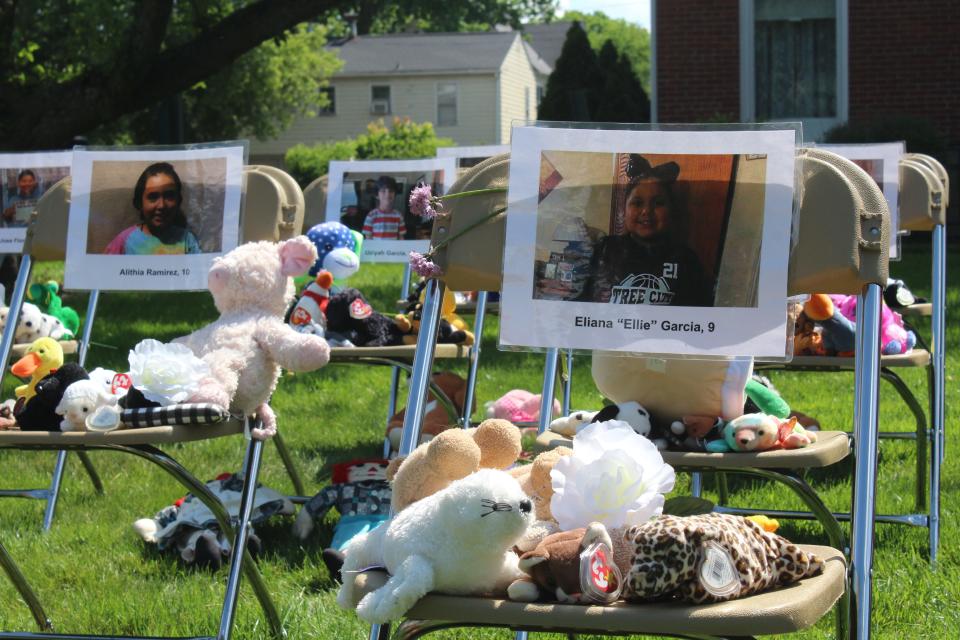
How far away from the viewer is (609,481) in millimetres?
1973

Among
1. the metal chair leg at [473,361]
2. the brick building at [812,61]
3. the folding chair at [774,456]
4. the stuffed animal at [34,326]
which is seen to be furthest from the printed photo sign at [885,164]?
the brick building at [812,61]

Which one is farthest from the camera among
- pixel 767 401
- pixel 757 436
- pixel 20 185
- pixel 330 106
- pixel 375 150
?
pixel 330 106

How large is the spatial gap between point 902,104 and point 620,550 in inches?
540

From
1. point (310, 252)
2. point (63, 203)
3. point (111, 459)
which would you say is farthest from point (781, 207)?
point (111, 459)

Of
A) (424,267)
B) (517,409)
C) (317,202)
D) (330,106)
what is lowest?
(517,409)

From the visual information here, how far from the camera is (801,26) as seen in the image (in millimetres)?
14648

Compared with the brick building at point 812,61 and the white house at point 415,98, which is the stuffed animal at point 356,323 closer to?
the brick building at point 812,61

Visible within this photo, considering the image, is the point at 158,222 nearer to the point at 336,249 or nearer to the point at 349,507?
the point at 349,507

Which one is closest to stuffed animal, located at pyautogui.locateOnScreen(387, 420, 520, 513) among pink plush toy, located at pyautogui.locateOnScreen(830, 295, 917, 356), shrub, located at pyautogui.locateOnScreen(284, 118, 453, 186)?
pink plush toy, located at pyautogui.locateOnScreen(830, 295, 917, 356)

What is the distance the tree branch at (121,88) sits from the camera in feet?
35.5

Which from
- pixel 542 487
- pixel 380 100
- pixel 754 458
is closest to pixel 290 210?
pixel 754 458

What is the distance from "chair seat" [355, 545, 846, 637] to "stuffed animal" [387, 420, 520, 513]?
9.8 inches

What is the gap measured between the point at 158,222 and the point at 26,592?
46.0 inches

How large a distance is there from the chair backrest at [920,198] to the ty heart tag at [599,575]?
307 centimetres
